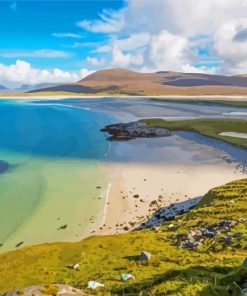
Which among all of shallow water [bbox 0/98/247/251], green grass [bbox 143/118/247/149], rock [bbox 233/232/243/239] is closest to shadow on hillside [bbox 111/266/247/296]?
rock [bbox 233/232/243/239]

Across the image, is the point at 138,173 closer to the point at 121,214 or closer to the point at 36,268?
the point at 121,214

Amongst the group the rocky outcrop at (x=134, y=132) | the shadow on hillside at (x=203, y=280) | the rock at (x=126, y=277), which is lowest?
the rocky outcrop at (x=134, y=132)

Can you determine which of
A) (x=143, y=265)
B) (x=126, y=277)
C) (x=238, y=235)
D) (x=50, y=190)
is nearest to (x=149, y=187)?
(x=50, y=190)

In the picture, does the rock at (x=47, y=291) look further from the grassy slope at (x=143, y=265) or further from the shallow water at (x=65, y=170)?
the shallow water at (x=65, y=170)

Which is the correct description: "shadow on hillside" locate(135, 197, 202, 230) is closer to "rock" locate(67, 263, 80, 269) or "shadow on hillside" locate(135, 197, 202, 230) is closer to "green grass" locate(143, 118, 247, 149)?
"rock" locate(67, 263, 80, 269)

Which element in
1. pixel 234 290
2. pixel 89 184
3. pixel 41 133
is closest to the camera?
pixel 234 290

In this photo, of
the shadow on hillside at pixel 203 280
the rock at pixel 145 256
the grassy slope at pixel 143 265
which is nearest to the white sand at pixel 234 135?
the grassy slope at pixel 143 265

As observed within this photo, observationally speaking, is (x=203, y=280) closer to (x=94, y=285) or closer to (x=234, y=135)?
(x=94, y=285)

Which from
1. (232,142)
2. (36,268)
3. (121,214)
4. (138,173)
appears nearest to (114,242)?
(36,268)
